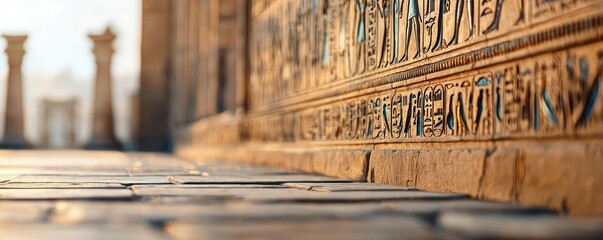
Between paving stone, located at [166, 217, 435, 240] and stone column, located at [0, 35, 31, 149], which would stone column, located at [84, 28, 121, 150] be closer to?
stone column, located at [0, 35, 31, 149]

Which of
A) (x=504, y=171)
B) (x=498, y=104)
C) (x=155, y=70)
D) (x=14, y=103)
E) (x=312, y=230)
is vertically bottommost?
(x=312, y=230)

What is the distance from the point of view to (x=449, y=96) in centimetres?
374

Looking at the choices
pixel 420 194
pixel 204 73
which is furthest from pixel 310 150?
pixel 204 73

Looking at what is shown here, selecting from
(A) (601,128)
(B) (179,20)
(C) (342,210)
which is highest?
(B) (179,20)

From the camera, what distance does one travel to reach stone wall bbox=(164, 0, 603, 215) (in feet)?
9.00

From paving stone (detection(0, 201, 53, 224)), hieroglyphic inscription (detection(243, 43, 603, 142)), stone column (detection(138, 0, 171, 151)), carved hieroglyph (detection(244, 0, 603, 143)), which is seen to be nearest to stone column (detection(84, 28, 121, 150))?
stone column (detection(138, 0, 171, 151))

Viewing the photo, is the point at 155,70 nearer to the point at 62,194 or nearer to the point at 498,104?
the point at 62,194

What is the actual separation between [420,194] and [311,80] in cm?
320

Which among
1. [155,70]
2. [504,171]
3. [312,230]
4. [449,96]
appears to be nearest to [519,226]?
[312,230]

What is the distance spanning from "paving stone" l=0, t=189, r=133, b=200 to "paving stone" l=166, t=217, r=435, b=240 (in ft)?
3.43

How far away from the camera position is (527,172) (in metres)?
2.96

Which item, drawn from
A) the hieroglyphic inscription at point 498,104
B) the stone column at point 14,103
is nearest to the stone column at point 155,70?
the stone column at point 14,103

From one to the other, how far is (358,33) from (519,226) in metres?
3.19

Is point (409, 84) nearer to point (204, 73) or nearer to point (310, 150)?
point (310, 150)
